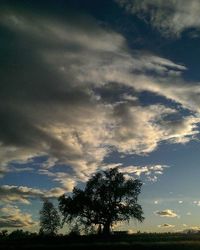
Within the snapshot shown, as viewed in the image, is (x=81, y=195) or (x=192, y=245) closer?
(x=192, y=245)

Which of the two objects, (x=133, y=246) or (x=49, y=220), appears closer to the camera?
(x=133, y=246)

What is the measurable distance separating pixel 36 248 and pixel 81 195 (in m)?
43.4

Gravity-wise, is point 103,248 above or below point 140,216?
below

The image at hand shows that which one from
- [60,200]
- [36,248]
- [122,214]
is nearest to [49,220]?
[60,200]

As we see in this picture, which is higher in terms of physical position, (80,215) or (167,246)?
(80,215)

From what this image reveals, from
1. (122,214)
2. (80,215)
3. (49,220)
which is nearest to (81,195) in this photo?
(80,215)

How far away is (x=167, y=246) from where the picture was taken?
145ft

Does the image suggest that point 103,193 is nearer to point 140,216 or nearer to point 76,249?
point 140,216

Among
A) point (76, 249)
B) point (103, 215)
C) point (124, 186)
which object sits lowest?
point (76, 249)

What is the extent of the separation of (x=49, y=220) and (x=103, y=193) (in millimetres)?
38310

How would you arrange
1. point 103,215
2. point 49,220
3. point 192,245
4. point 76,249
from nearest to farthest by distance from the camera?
point 76,249 < point 192,245 < point 103,215 < point 49,220

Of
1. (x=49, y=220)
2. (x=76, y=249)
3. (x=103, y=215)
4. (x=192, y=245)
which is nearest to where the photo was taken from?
(x=76, y=249)

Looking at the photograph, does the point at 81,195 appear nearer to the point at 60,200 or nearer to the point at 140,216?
the point at 60,200

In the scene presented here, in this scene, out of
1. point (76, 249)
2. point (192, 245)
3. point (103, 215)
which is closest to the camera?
point (76, 249)
